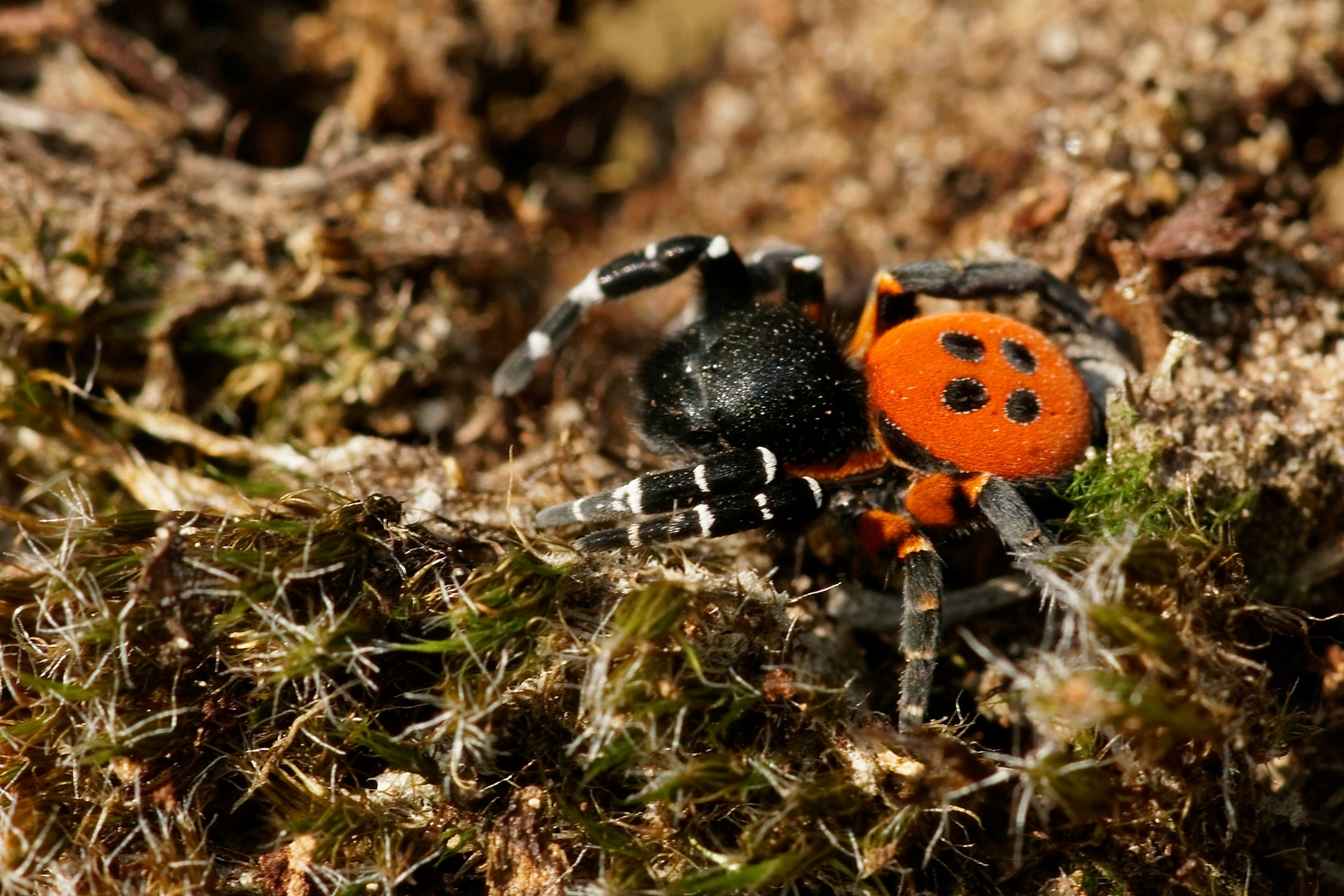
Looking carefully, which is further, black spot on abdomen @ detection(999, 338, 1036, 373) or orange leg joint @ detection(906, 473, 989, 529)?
black spot on abdomen @ detection(999, 338, 1036, 373)

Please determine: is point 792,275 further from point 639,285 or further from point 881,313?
point 639,285

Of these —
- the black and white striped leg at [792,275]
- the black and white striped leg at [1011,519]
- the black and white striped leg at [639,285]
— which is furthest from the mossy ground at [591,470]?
the black and white striped leg at [792,275]

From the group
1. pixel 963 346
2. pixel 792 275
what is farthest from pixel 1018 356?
pixel 792 275

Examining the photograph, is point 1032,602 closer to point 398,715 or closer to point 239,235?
point 398,715

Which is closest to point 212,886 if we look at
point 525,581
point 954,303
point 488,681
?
point 488,681

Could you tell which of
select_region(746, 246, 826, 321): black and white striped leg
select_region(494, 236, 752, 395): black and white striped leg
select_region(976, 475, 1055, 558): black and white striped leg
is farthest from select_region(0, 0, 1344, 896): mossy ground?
select_region(746, 246, 826, 321): black and white striped leg

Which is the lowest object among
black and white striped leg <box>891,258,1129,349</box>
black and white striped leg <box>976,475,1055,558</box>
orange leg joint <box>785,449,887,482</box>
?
orange leg joint <box>785,449,887,482</box>

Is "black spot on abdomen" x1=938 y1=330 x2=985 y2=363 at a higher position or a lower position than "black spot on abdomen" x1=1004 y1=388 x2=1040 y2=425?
higher

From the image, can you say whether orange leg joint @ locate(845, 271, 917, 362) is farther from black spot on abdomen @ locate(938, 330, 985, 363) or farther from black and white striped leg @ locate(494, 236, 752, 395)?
black and white striped leg @ locate(494, 236, 752, 395)
